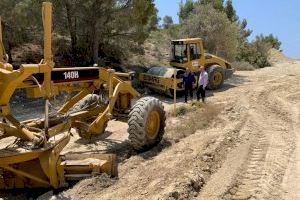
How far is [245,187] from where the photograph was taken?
303 inches

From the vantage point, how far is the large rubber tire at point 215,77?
2031 cm

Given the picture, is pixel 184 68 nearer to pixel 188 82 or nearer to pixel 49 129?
pixel 188 82

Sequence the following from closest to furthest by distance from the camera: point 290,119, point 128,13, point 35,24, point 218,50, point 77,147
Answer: point 77,147
point 290,119
point 35,24
point 128,13
point 218,50

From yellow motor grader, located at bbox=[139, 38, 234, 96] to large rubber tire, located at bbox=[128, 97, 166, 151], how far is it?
779cm

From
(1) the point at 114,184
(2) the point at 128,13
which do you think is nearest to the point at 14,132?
(1) the point at 114,184

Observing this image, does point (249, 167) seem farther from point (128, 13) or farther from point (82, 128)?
point (128, 13)

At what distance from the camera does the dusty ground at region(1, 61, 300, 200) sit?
7.36m

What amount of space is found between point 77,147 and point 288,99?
9114 mm

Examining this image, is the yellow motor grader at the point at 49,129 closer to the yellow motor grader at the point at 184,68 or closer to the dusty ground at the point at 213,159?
the dusty ground at the point at 213,159

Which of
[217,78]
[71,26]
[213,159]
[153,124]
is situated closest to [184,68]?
[217,78]

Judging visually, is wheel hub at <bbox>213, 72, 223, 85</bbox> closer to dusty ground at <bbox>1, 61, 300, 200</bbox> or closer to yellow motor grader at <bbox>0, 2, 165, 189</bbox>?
dusty ground at <bbox>1, 61, 300, 200</bbox>

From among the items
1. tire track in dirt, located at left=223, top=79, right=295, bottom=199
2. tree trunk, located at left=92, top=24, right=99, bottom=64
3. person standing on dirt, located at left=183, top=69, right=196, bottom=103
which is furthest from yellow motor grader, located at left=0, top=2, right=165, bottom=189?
tree trunk, located at left=92, top=24, right=99, bottom=64

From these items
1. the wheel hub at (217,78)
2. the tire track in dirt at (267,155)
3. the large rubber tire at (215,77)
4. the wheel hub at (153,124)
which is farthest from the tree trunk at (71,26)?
the wheel hub at (153,124)

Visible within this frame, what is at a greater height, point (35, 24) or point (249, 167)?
point (35, 24)
